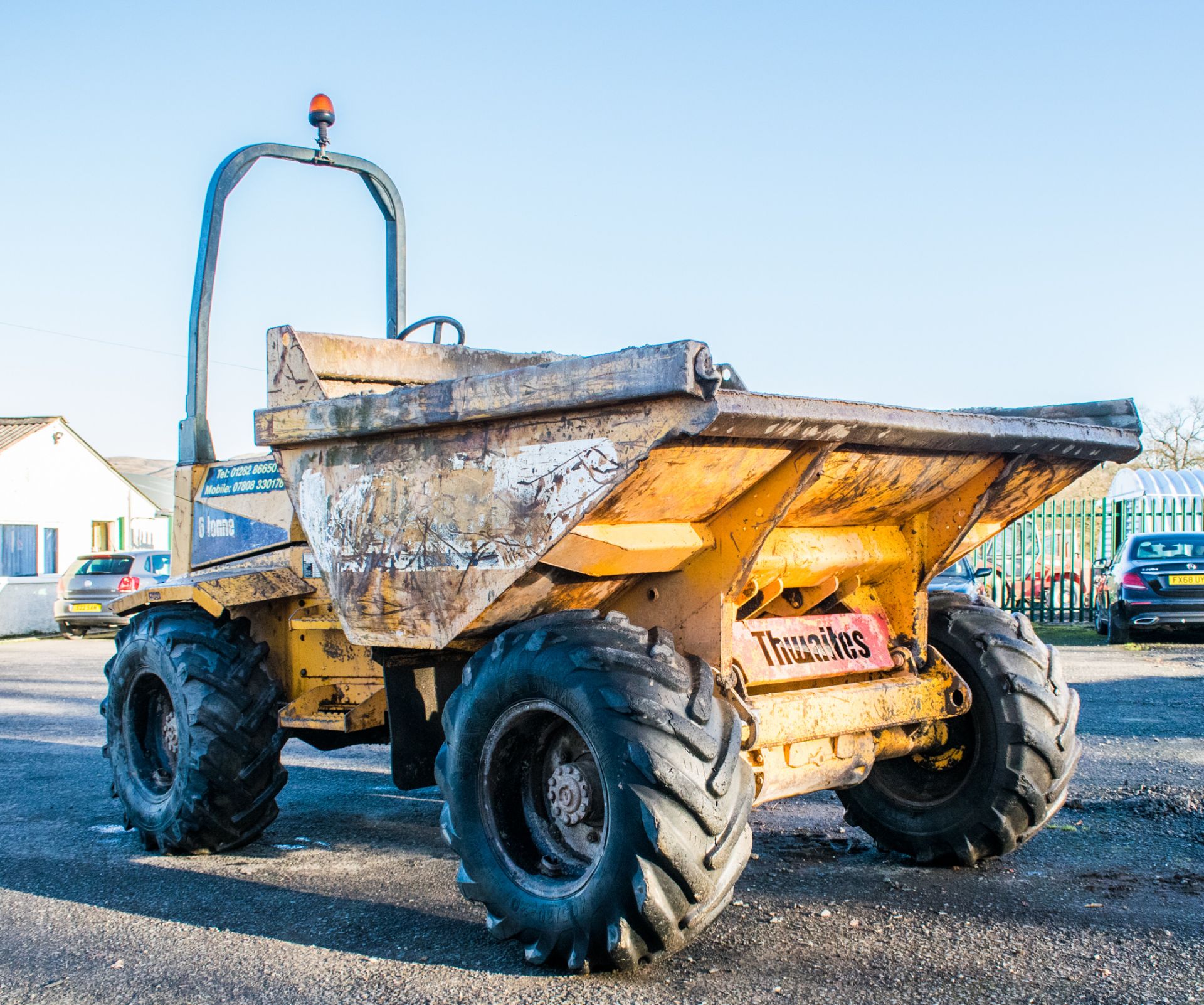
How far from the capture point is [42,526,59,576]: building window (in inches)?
1266

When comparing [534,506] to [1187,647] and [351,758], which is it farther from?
[1187,647]

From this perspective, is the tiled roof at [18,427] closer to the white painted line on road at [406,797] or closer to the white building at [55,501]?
the white building at [55,501]

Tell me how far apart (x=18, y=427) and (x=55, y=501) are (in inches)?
91.8

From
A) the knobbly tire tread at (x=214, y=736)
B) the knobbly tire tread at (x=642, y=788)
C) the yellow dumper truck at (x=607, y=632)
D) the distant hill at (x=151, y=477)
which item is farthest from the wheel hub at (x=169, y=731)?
the distant hill at (x=151, y=477)

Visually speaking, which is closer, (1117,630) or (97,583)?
(1117,630)

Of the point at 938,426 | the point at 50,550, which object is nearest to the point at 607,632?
the point at 938,426

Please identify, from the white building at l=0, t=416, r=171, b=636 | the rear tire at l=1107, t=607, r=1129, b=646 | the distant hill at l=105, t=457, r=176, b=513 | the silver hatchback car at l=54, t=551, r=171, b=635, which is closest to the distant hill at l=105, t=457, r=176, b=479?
the distant hill at l=105, t=457, r=176, b=513

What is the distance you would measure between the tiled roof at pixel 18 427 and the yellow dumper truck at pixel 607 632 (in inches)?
1141

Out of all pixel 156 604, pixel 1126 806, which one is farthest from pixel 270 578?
pixel 1126 806

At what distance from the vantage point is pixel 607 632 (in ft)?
12.6

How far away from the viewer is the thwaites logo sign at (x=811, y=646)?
4387mm

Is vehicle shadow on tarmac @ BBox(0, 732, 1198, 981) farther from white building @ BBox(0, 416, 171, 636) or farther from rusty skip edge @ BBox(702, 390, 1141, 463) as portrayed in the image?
white building @ BBox(0, 416, 171, 636)

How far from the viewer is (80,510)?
3434 centimetres

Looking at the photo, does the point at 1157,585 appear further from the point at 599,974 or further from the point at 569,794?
the point at 599,974
